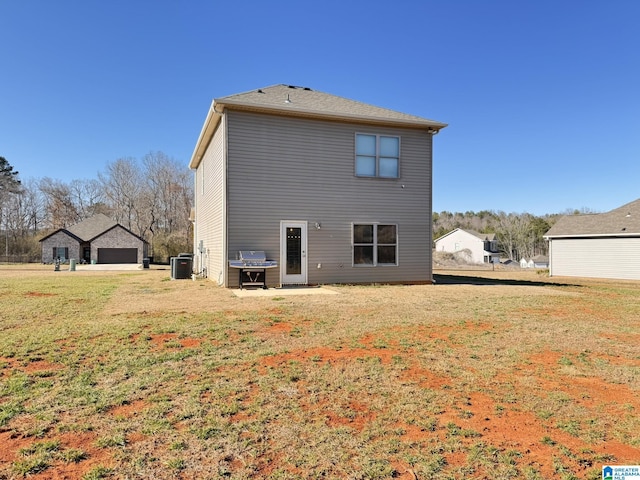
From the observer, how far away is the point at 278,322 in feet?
19.5

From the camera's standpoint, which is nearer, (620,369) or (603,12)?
(620,369)

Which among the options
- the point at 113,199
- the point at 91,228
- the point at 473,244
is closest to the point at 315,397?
the point at 91,228

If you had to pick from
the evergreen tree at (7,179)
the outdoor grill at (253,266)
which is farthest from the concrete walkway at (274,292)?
the evergreen tree at (7,179)

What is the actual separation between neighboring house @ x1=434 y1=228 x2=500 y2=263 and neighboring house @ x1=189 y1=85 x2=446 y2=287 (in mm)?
40307

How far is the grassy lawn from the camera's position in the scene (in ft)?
6.82

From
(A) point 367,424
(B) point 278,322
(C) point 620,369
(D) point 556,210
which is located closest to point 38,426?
(A) point 367,424

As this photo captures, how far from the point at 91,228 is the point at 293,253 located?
3239cm

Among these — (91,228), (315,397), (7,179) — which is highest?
(7,179)

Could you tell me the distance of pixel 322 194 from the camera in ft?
37.8

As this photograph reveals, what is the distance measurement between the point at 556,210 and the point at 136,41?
244ft

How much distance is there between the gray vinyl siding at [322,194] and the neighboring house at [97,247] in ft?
90.1

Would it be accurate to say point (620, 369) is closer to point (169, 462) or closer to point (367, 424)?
point (367, 424)

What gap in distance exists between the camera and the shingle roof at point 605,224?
2065 centimetres

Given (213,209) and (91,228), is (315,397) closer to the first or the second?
(213,209)
